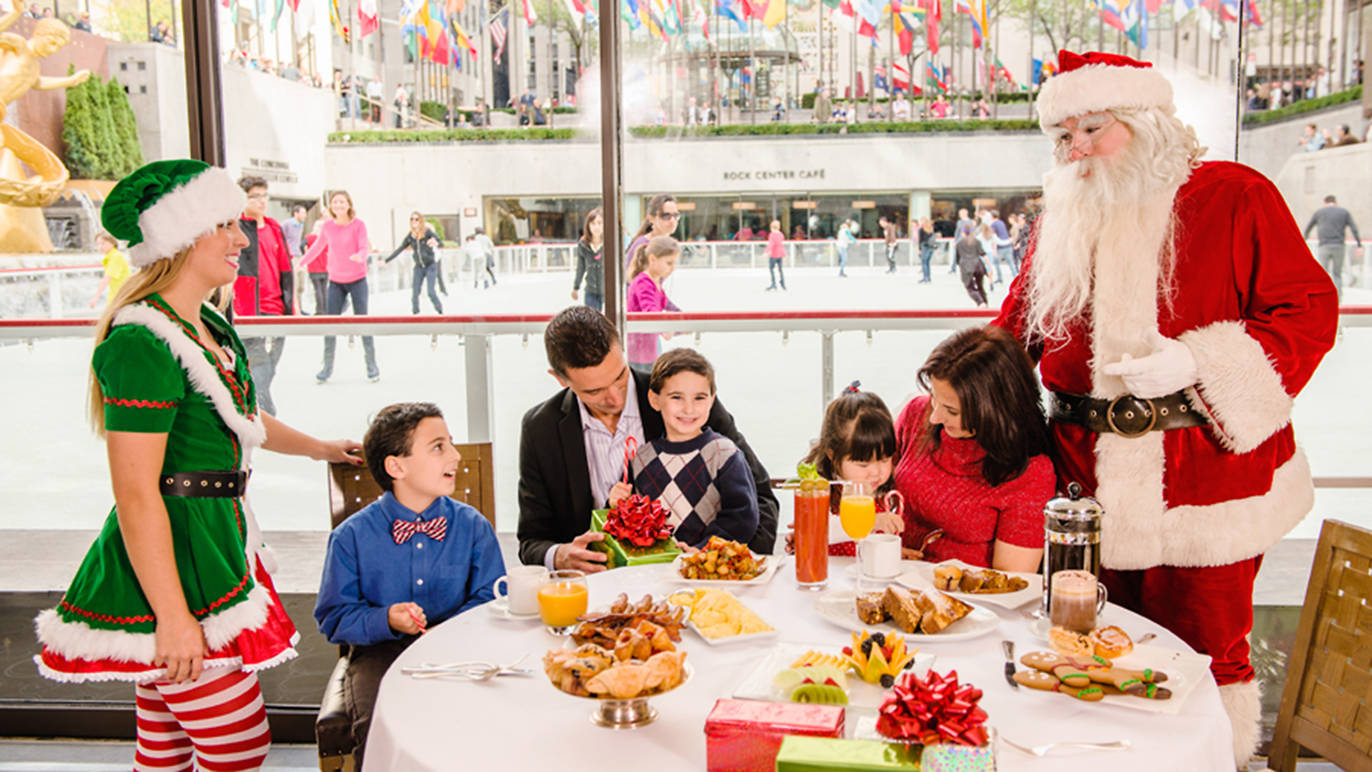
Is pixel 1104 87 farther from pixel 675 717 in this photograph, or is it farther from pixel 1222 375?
pixel 675 717

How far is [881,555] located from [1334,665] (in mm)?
749

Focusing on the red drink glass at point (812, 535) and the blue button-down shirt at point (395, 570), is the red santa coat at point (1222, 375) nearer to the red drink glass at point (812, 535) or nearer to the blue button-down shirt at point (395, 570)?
the red drink glass at point (812, 535)

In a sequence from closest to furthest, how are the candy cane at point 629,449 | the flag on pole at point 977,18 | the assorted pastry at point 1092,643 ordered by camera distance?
the assorted pastry at point 1092,643 → the candy cane at point 629,449 → the flag on pole at point 977,18

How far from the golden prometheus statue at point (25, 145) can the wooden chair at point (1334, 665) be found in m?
3.73

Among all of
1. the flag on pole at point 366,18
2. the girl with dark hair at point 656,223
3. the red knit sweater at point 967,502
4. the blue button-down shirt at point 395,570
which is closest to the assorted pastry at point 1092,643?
the red knit sweater at point 967,502

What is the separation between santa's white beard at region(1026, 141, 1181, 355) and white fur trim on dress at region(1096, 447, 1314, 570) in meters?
0.26

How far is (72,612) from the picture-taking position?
5.28ft

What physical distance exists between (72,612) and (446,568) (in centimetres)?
61

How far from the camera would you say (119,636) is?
5.15 feet

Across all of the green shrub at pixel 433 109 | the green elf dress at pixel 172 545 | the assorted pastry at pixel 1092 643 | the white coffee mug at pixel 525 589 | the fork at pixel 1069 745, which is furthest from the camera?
the green shrub at pixel 433 109

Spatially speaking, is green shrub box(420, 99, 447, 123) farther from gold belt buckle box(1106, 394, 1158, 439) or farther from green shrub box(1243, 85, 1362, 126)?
gold belt buckle box(1106, 394, 1158, 439)

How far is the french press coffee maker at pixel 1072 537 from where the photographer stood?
142 cm

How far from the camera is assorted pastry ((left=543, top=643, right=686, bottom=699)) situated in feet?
3.41

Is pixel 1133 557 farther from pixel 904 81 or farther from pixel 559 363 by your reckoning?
pixel 904 81
